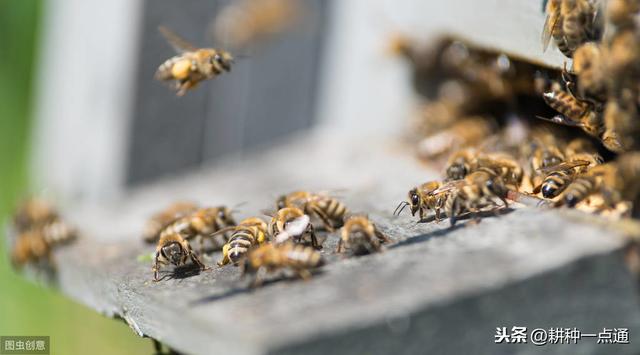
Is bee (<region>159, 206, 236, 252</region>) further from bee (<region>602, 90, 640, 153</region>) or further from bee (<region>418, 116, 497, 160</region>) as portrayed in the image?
bee (<region>602, 90, 640, 153</region>)

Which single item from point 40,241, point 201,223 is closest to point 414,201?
point 201,223

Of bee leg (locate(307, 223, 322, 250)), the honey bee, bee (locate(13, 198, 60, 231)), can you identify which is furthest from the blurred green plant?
the honey bee

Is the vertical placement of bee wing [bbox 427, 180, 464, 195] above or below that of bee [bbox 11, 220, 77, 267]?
above

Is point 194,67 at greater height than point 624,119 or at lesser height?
greater

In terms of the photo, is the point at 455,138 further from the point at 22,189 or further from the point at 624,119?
the point at 22,189

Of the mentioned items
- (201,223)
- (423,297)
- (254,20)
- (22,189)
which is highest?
(254,20)

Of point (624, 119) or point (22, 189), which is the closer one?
point (624, 119)
